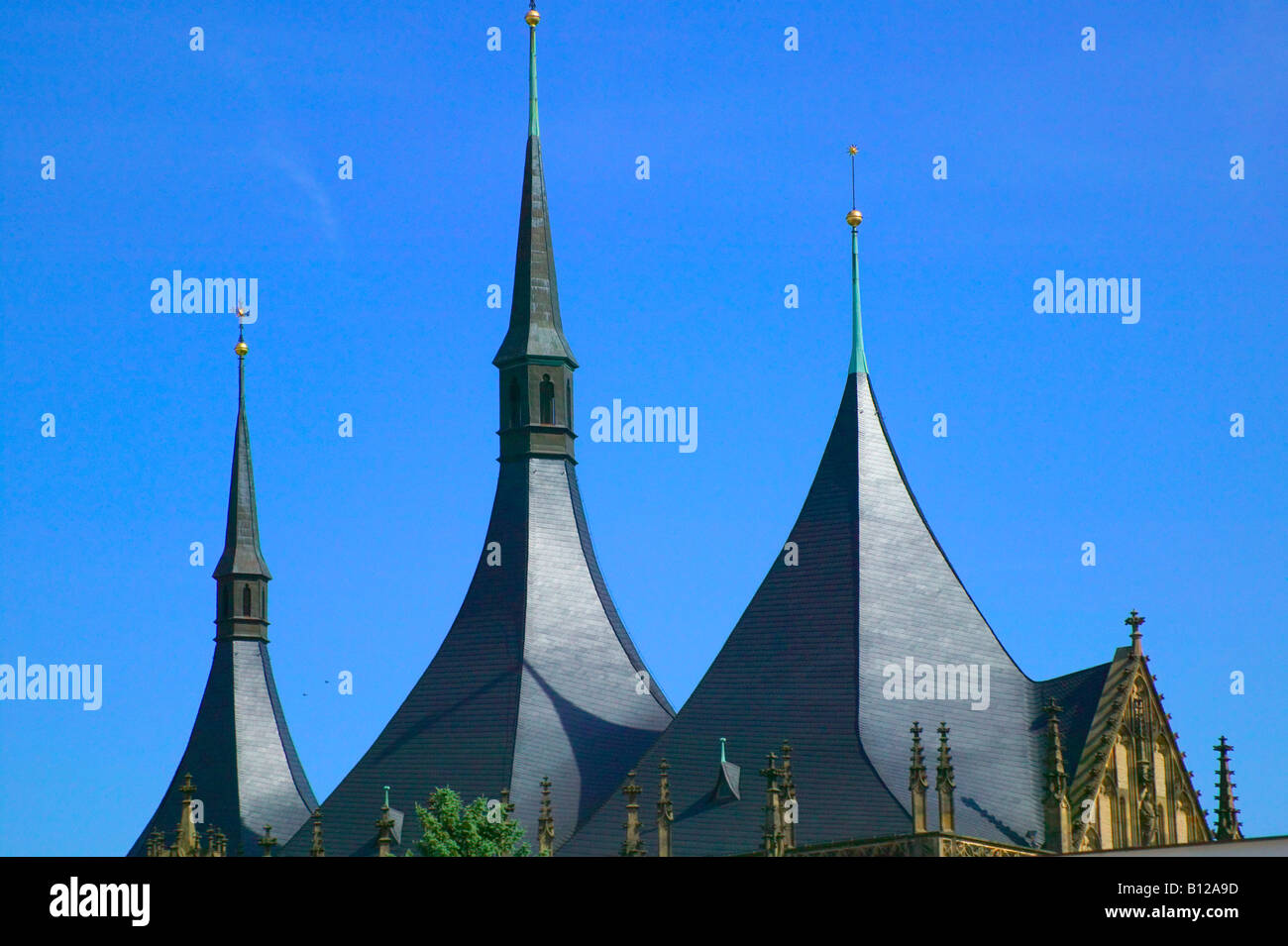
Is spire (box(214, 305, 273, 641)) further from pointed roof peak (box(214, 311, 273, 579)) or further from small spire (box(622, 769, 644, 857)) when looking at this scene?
small spire (box(622, 769, 644, 857))

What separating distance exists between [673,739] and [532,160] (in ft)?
95.3

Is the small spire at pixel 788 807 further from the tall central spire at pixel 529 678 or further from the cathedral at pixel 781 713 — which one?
the tall central spire at pixel 529 678

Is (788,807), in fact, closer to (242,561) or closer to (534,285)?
(534,285)

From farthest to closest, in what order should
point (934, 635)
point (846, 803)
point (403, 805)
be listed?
point (403, 805)
point (934, 635)
point (846, 803)

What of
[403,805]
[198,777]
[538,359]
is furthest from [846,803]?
[198,777]

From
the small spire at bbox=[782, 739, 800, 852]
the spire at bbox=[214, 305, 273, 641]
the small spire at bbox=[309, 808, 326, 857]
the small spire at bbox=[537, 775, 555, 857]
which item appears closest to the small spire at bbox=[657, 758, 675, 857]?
the small spire at bbox=[782, 739, 800, 852]

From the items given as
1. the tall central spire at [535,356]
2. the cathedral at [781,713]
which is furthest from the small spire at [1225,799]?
the tall central spire at [535,356]

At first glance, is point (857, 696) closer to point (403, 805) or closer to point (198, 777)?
point (403, 805)

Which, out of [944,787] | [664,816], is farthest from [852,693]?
[944,787]

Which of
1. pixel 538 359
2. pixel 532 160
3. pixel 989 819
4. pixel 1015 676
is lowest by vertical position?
pixel 989 819

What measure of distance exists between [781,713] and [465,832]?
10.2 m

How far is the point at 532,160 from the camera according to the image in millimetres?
90812

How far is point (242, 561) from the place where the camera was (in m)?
106

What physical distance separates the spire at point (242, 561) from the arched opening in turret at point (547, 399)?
81.8ft
